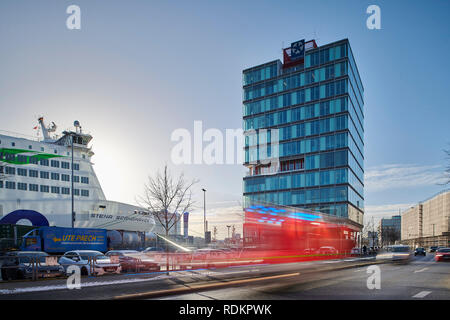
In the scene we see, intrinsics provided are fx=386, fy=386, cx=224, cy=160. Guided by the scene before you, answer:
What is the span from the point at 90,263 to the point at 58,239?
1861 cm

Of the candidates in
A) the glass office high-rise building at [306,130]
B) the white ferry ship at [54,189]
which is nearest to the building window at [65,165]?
the white ferry ship at [54,189]

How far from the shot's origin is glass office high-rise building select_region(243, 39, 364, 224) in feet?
265

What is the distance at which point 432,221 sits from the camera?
166m

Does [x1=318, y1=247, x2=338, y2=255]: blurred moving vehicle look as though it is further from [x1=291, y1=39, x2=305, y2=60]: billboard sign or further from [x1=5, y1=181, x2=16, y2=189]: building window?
[x1=291, y1=39, x2=305, y2=60]: billboard sign

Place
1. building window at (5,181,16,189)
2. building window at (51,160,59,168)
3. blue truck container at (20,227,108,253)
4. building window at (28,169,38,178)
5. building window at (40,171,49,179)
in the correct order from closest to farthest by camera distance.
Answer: blue truck container at (20,227,108,253)
building window at (5,181,16,189)
building window at (28,169,38,178)
building window at (40,171,49,179)
building window at (51,160,59,168)

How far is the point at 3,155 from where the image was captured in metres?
53.9

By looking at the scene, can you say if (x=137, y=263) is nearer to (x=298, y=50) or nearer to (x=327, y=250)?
(x=327, y=250)

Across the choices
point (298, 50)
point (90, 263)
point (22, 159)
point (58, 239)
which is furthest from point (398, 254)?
point (298, 50)

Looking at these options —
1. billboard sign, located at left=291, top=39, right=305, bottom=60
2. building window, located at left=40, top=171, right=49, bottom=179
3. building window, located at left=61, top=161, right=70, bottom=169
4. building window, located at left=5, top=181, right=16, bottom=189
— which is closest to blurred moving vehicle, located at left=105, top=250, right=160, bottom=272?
building window, located at left=5, top=181, right=16, bottom=189

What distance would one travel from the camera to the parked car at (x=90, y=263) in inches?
802

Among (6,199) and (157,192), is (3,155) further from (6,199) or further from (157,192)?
(157,192)

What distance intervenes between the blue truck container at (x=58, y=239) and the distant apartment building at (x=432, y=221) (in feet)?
413

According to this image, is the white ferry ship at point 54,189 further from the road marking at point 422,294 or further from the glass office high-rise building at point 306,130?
the road marking at point 422,294

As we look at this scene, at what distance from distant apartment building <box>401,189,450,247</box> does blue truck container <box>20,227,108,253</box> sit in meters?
126
